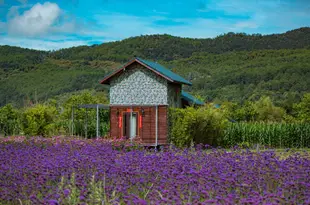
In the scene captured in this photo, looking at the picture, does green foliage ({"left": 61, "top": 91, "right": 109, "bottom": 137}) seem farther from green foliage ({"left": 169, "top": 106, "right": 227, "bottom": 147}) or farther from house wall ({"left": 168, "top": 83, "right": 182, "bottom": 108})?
green foliage ({"left": 169, "top": 106, "right": 227, "bottom": 147})

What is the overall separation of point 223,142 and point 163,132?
5.33 m

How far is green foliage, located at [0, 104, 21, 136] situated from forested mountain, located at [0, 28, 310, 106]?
Result: 3478 centimetres

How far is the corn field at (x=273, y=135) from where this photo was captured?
32.9m

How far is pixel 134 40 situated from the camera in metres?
111

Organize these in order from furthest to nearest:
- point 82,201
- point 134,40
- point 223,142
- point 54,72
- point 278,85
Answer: point 134,40 < point 54,72 < point 278,85 < point 223,142 < point 82,201

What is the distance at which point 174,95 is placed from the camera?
31906 mm

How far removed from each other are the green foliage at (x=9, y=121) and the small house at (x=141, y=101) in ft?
35.0

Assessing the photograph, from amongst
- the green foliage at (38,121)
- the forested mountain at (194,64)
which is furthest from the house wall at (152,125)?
the forested mountain at (194,64)

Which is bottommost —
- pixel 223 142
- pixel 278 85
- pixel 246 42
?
pixel 223 142

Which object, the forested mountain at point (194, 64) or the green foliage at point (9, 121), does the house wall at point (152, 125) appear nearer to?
the green foliage at point (9, 121)

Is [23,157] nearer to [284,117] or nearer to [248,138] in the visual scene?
[248,138]

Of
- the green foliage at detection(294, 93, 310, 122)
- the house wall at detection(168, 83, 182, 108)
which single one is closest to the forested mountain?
the green foliage at detection(294, 93, 310, 122)

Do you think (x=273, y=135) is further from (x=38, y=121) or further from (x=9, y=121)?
(x=9, y=121)

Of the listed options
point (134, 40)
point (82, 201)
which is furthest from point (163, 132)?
point (134, 40)
